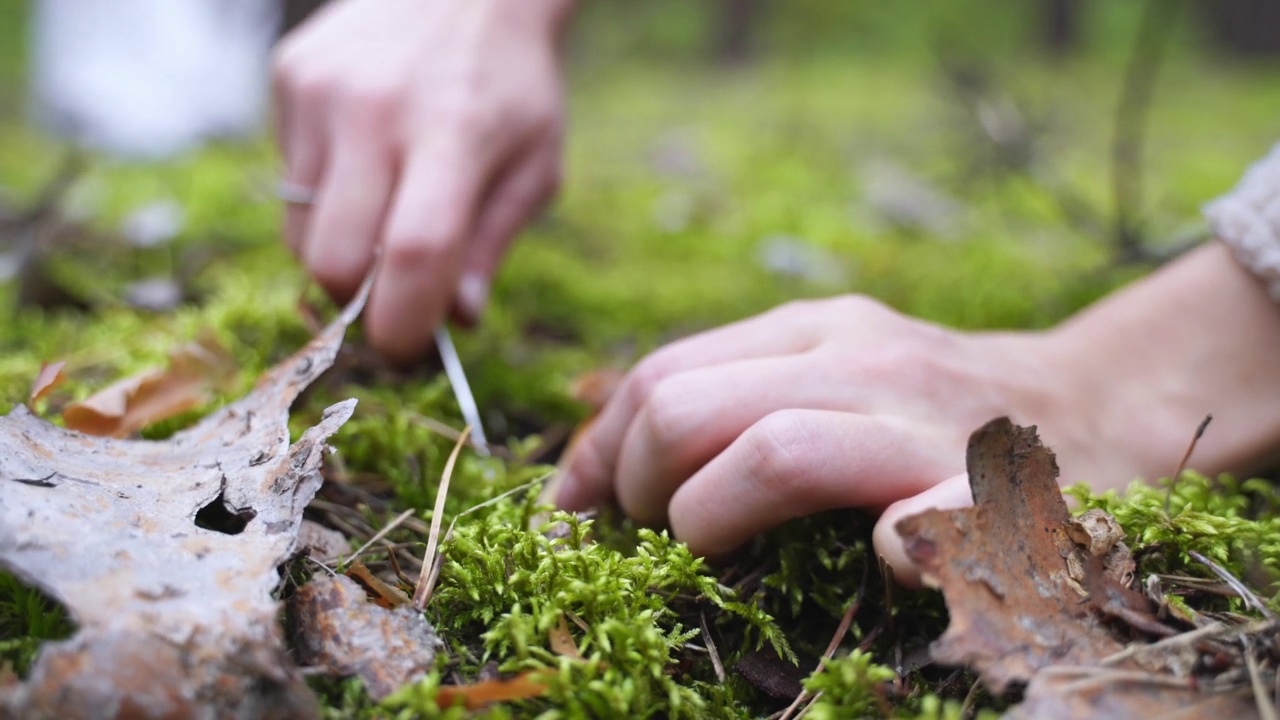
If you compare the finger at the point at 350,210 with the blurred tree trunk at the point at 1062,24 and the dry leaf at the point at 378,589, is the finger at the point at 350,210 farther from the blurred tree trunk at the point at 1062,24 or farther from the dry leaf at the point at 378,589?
the blurred tree trunk at the point at 1062,24

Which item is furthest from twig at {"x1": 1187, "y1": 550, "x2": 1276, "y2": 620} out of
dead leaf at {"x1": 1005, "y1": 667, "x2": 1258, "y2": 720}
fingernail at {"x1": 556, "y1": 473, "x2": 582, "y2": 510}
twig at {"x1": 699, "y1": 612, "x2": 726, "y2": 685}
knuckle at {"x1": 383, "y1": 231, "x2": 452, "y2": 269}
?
knuckle at {"x1": 383, "y1": 231, "x2": 452, "y2": 269}

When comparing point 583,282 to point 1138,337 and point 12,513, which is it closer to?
point 1138,337

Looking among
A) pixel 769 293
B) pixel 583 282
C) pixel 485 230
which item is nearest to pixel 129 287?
pixel 485 230

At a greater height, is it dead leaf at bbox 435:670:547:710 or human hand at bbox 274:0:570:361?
human hand at bbox 274:0:570:361

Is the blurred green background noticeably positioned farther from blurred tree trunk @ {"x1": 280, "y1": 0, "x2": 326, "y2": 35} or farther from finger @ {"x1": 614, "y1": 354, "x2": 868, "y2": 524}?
blurred tree trunk @ {"x1": 280, "y1": 0, "x2": 326, "y2": 35}

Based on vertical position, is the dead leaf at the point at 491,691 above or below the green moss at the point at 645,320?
above

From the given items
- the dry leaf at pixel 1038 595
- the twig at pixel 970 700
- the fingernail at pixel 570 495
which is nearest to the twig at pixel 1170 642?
the dry leaf at pixel 1038 595

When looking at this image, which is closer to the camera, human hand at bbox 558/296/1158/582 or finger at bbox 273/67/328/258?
human hand at bbox 558/296/1158/582

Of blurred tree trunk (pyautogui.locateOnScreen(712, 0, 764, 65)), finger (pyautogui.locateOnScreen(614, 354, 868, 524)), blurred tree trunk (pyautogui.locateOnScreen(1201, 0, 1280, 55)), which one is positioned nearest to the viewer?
finger (pyautogui.locateOnScreen(614, 354, 868, 524))
